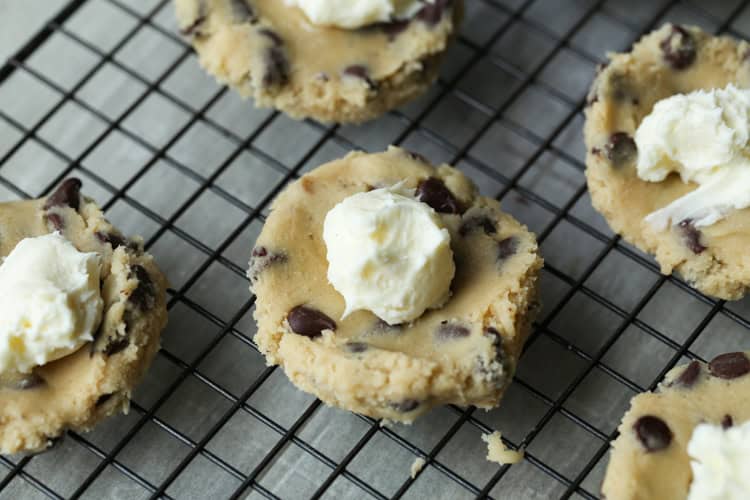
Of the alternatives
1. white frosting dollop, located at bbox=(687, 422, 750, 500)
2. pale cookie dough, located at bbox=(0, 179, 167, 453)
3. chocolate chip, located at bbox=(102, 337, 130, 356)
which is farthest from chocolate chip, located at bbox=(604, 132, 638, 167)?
chocolate chip, located at bbox=(102, 337, 130, 356)

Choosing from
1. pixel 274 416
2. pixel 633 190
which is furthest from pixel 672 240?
pixel 274 416

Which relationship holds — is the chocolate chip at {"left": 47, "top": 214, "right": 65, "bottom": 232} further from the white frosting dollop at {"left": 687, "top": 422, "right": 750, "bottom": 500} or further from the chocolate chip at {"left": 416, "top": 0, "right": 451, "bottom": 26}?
the white frosting dollop at {"left": 687, "top": 422, "right": 750, "bottom": 500}

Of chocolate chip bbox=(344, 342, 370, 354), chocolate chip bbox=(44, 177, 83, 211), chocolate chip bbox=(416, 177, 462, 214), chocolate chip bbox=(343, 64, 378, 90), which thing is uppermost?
chocolate chip bbox=(343, 64, 378, 90)

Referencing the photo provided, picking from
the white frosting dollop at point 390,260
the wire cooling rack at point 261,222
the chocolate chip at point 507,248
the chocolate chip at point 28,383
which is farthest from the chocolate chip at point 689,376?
the chocolate chip at point 28,383

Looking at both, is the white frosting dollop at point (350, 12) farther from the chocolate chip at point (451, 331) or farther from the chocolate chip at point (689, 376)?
the chocolate chip at point (689, 376)

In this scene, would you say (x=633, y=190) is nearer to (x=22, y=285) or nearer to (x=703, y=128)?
(x=703, y=128)
